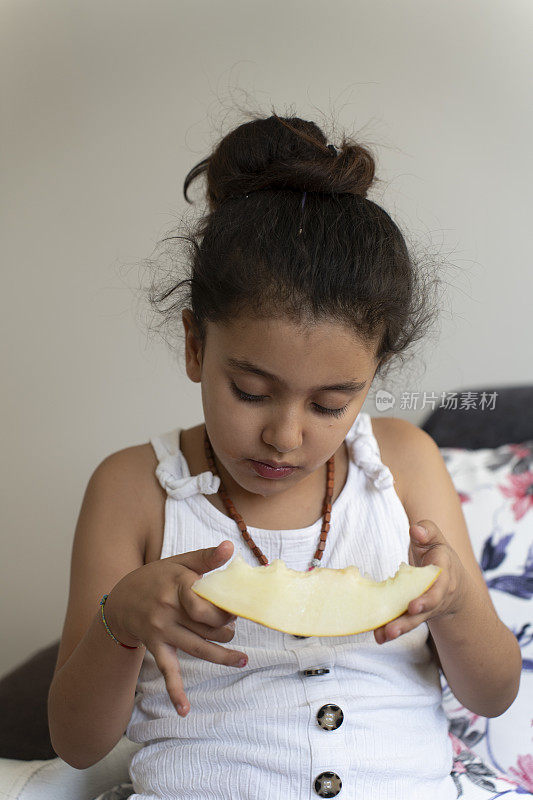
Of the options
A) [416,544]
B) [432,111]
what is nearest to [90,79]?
[432,111]

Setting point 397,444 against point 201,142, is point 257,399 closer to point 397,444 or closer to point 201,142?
point 397,444

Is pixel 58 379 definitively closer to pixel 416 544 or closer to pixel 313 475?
pixel 313 475

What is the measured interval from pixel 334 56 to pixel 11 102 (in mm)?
602

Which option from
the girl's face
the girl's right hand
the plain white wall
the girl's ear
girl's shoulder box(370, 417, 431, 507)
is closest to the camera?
the girl's right hand

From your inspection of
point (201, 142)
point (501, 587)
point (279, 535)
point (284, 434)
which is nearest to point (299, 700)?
point (279, 535)

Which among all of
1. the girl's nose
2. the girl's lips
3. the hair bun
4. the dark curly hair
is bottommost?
the girl's lips

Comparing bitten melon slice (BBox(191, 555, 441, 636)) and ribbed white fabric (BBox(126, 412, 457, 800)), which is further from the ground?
bitten melon slice (BBox(191, 555, 441, 636))

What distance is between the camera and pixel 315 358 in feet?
2.39

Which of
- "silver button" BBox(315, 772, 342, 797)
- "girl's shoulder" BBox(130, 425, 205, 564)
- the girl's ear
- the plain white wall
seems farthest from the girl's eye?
the plain white wall

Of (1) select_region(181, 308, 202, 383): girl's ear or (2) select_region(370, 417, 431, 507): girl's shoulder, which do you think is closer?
(1) select_region(181, 308, 202, 383): girl's ear

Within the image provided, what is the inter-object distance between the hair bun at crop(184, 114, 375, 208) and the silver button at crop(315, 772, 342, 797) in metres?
0.59

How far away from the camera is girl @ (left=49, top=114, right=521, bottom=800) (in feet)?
2.41

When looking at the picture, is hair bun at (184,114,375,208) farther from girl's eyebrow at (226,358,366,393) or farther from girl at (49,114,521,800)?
girl's eyebrow at (226,358,366,393)

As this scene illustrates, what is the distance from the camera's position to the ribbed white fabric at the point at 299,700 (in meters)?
0.79
